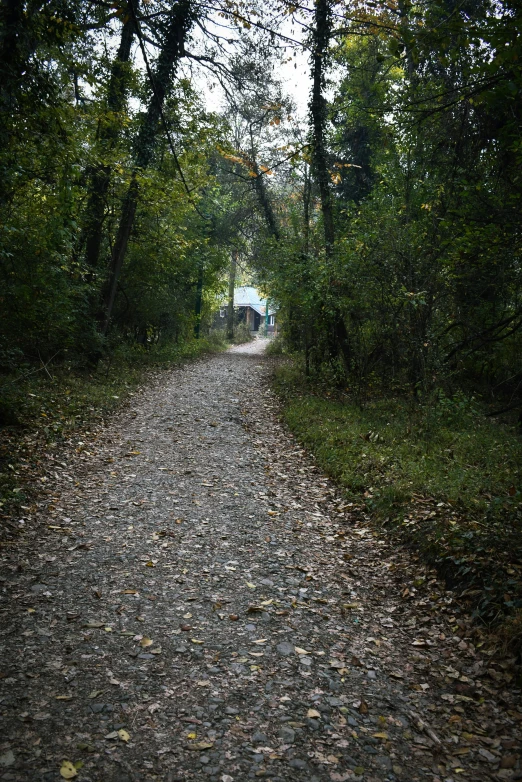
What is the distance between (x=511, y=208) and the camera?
26.5 ft

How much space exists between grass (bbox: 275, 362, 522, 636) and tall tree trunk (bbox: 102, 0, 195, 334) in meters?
6.57

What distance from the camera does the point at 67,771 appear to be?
2805mm

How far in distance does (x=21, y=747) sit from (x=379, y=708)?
2.19 metres

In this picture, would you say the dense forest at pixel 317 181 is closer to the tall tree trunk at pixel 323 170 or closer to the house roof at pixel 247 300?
the tall tree trunk at pixel 323 170

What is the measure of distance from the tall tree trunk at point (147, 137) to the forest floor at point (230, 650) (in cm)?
877

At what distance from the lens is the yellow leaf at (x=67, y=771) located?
2.78 meters

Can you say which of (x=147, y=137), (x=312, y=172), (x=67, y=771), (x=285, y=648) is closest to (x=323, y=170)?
(x=312, y=172)

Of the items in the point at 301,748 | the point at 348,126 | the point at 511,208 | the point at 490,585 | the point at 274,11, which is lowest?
the point at 301,748

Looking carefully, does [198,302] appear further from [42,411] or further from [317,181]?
[42,411]

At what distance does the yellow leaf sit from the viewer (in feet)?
9.11

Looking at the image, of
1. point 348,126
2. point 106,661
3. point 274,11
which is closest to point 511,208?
point 274,11

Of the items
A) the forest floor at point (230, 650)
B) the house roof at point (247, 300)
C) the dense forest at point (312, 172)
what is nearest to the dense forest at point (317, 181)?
the dense forest at point (312, 172)

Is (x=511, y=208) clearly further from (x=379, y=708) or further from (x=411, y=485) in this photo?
(x=379, y=708)

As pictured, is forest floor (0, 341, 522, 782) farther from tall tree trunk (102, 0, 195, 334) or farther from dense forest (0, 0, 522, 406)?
tall tree trunk (102, 0, 195, 334)
